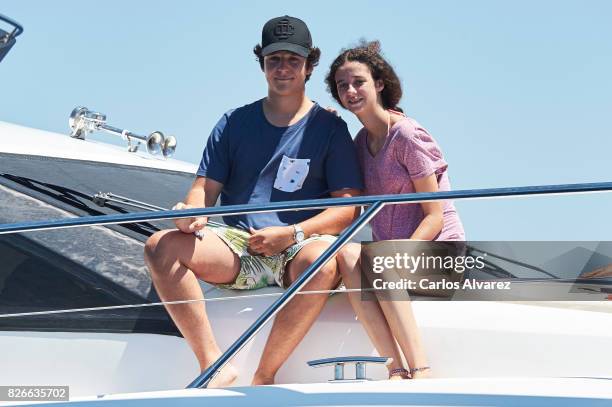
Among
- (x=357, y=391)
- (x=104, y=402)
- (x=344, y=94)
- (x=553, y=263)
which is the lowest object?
(x=104, y=402)

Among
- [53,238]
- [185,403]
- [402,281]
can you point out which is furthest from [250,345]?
[53,238]

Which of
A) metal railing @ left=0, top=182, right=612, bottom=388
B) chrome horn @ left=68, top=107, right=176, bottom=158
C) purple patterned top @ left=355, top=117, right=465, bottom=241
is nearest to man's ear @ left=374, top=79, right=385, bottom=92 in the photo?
purple patterned top @ left=355, top=117, right=465, bottom=241

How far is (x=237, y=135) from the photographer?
373cm

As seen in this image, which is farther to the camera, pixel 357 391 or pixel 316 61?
pixel 316 61

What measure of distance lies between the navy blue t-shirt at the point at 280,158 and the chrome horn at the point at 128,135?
1890mm

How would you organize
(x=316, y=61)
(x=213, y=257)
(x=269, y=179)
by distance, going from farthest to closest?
(x=316, y=61)
(x=269, y=179)
(x=213, y=257)

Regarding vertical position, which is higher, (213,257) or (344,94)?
(344,94)

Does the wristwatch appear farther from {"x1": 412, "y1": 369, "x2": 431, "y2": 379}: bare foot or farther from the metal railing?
{"x1": 412, "y1": 369, "x2": 431, "y2": 379}: bare foot

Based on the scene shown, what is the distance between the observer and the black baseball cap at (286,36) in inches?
147

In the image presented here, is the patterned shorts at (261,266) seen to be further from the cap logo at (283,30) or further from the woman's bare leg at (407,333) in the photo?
the cap logo at (283,30)

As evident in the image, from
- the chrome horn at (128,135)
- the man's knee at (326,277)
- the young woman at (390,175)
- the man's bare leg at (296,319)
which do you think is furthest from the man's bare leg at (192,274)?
the chrome horn at (128,135)

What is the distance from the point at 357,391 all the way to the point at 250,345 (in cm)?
36

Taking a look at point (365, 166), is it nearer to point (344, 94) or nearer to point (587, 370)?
point (344, 94)

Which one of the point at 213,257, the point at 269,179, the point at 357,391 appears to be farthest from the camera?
the point at 269,179
